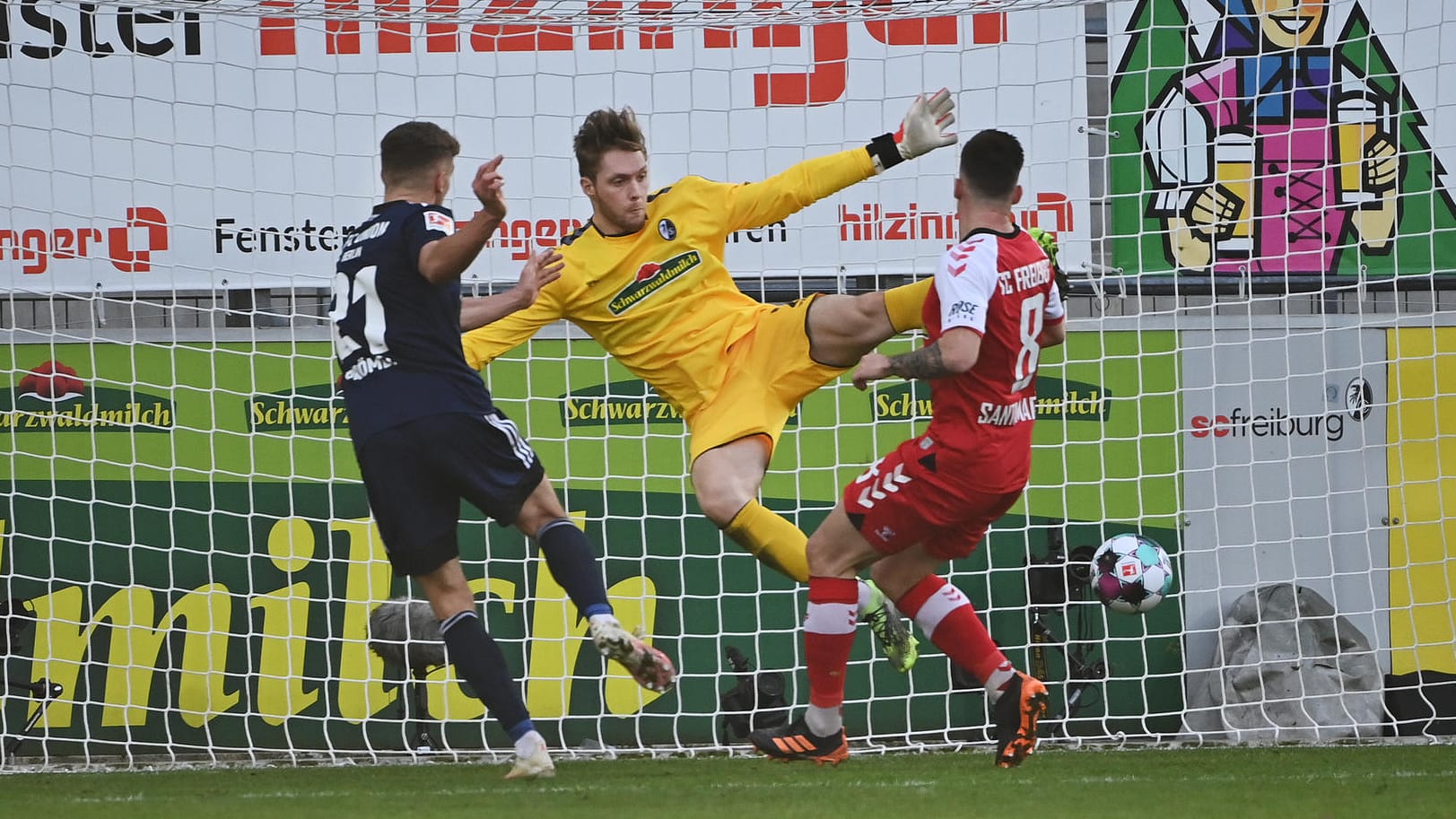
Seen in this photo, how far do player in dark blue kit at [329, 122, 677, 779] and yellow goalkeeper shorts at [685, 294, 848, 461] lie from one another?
2.77 ft

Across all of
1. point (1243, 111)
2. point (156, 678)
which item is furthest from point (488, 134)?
point (1243, 111)

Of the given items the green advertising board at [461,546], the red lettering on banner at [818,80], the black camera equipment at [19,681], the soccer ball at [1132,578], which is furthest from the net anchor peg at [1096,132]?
the black camera equipment at [19,681]

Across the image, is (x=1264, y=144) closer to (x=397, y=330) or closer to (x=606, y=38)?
(x=606, y=38)

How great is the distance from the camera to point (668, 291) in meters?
5.35

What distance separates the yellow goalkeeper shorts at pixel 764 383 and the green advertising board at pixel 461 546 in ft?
7.27

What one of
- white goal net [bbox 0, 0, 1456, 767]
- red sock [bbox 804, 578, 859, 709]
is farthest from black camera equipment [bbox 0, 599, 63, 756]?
red sock [bbox 804, 578, 859, 709]

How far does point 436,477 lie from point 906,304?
1578 millimetres

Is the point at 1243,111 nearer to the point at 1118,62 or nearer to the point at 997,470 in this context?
the point at 1118,62

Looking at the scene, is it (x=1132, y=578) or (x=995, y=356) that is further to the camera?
(x=1132, y=578)

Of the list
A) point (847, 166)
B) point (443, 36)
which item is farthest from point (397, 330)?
point (443, 36)

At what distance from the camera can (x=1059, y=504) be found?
7.76 m

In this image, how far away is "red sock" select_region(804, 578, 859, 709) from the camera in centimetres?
484

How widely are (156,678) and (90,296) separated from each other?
185 cm

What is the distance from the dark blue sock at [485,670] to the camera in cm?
442
